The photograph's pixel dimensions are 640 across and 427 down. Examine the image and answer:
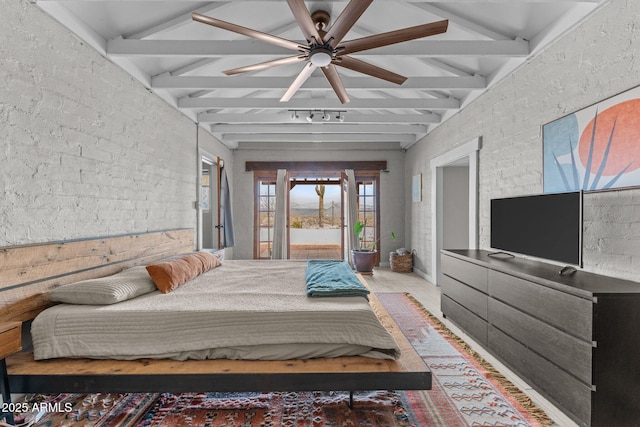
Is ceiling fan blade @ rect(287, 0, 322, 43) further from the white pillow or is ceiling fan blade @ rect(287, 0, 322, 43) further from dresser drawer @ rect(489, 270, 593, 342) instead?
dresser drawer @ rect(489, 270, 593, 342)

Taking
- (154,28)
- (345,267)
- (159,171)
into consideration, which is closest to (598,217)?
(345,267)

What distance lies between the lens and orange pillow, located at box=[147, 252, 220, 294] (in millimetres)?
2412

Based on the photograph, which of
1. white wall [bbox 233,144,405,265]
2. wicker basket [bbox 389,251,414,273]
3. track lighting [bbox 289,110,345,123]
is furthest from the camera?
white wall [bbox 233,144,405,265]

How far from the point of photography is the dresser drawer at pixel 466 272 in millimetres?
2730

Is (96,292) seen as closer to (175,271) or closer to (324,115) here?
(175,271)

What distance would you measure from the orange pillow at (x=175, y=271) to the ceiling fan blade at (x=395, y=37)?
2011mm

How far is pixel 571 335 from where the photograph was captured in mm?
1771

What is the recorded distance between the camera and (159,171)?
3.59m

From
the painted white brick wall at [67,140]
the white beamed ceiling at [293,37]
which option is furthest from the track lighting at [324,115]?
the painted white brick wall at [67,140]

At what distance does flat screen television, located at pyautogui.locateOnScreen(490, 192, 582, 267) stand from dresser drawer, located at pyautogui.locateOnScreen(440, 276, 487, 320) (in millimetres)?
471

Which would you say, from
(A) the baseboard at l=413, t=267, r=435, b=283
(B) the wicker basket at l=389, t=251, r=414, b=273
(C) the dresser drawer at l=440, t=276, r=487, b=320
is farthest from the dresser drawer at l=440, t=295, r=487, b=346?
(B) the wicker basket at l=389, t=251, r=414, b=273

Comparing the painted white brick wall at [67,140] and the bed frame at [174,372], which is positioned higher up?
the painted white brick wall at [67,140]

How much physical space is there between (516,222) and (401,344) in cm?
147

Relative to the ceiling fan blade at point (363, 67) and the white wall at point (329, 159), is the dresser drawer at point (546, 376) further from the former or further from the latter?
the white wall at point (329, 159)
